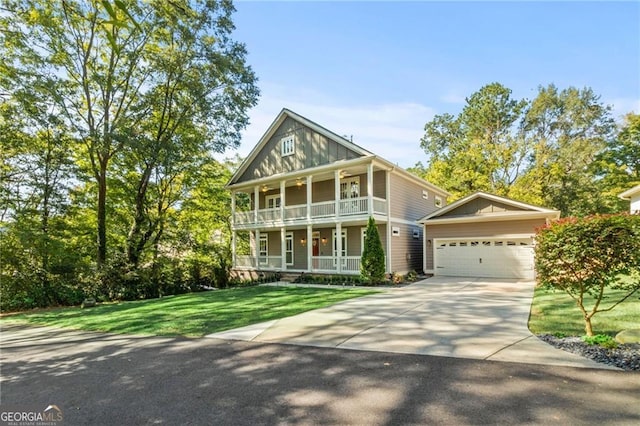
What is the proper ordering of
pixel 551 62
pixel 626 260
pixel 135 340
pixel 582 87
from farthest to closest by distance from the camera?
pixel 582 87 → pixel 551 62 → pixel 135 340 → pixel 626 260

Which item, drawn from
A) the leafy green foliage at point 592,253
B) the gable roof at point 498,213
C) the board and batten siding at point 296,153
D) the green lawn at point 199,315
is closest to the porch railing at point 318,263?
the green lawn at point 199,315

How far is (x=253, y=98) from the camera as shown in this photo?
18.8 m

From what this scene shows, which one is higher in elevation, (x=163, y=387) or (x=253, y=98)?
(x=253, y=98)

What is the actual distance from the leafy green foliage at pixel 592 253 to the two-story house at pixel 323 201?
31.4 feet

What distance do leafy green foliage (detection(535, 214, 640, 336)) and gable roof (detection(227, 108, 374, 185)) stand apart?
33.1ft

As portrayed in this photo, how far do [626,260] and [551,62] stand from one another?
71.1 ft

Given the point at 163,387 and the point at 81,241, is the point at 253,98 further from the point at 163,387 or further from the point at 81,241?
the point at 163,387

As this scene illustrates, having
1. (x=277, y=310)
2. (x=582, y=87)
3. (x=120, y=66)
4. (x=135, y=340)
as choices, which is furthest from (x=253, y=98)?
(x=582, y=87)

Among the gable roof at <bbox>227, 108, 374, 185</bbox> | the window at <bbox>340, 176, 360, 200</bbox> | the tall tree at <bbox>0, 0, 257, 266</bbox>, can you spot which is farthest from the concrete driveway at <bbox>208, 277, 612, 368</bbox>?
the tall tree at <bbox>0, 0, 257, 266</bbox>

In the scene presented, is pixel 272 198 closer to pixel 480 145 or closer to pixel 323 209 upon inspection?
pixel 323 209

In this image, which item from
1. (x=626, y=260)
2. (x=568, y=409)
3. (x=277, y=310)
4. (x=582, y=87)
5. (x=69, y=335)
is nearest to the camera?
(x=568, y=409)

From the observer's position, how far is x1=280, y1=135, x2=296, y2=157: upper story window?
60.5 ft

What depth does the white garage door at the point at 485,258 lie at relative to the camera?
15047mm

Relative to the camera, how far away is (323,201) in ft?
61.4
